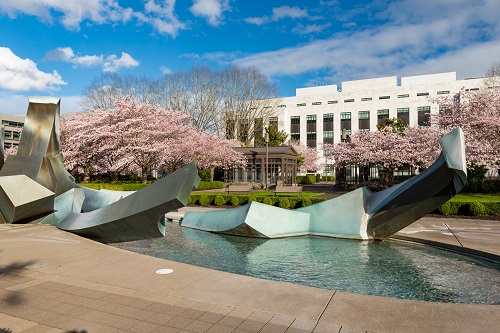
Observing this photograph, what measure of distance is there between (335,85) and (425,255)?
7317 cm

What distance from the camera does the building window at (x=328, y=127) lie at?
74688 millimetres

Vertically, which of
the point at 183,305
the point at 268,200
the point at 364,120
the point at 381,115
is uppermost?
the point at 381,115

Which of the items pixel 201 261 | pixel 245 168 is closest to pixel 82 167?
pixel 245 168

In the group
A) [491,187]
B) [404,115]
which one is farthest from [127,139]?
[404,115]

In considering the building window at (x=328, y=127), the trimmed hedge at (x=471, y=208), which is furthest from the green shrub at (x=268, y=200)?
the building window at (x=328, y=127)

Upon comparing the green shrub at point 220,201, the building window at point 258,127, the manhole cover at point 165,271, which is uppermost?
the building window at point 258,127

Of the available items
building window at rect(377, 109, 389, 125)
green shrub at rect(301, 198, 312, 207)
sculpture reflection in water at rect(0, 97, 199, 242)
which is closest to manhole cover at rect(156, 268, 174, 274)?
sculpture reflection in water at rect(0, 97, 199, 242)

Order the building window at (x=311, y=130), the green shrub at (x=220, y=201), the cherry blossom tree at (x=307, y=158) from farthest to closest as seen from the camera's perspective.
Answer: the building window at (x=311, y=130)
the cherry blossom tree at (x=307, y=158)
the green shrub at (x=220, y=201)

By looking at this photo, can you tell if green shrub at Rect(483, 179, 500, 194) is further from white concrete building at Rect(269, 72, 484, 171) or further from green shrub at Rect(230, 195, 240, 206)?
white concrete building at Rect(269, 72, 484, 171)

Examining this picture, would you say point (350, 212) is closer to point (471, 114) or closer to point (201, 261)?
point (201, 261)

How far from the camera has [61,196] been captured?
1080 cm

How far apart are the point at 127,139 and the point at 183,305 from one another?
1158 inches

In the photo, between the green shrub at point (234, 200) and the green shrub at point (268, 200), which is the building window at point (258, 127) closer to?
the green shrub at point (234, 200)

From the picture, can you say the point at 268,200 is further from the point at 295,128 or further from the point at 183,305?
the point at 295,128
